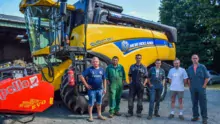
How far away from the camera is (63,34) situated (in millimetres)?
6809

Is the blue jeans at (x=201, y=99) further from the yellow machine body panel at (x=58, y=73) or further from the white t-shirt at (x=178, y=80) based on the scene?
the yellow machine body panel at (x=58, y=73)

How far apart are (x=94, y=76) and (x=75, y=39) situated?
60.6 inches

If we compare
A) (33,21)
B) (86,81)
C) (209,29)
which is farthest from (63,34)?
(209,29)

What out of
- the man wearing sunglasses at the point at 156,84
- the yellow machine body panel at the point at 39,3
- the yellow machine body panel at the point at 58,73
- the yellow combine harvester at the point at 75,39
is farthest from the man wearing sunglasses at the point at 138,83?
the yellow machine body panel at the point at 39,3

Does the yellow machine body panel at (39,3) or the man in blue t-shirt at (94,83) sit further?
the yellow machine body panel at (39,3)

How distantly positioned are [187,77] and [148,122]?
1.56m

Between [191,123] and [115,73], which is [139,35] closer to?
[115,73]

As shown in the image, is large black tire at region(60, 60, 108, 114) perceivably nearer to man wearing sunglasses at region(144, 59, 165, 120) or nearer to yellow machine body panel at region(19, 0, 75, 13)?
man wearing sunglasses at region(144, 59, 165, 120)

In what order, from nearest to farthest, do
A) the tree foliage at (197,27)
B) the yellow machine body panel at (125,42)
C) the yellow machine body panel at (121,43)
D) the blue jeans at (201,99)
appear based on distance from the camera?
1. the blue jeans at (201,99)
2. the yellow machine body panel at (121,43)
3. the yellow machine body panel at (125,42)
4. the tree foliage at (197,27)

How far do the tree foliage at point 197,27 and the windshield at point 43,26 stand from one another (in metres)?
16.9

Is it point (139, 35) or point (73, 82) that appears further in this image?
point (139, 35)

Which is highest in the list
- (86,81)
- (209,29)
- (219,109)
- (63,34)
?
(209,29)

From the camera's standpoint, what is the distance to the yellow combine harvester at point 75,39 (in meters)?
6.17

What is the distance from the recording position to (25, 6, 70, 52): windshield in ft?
22.1
